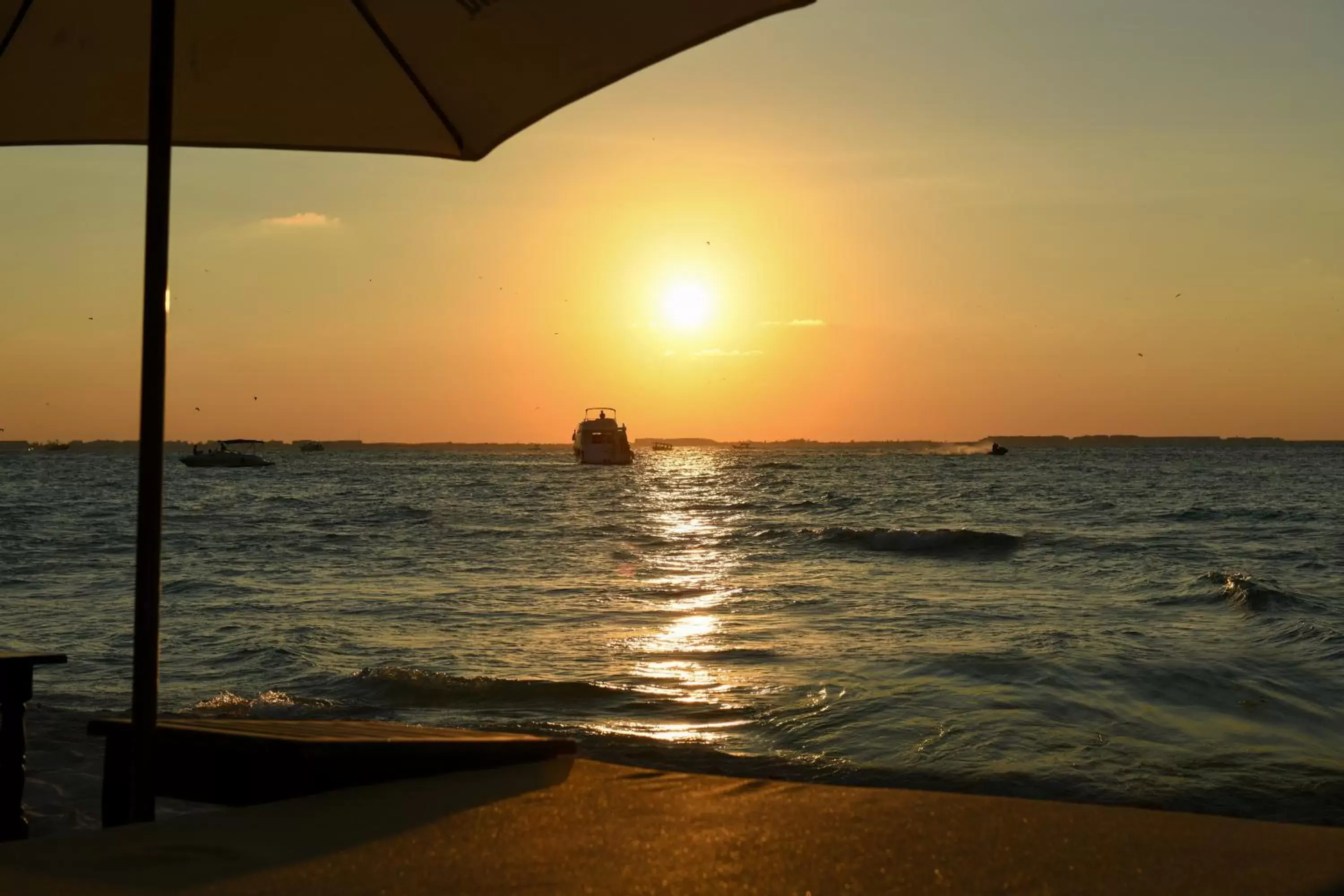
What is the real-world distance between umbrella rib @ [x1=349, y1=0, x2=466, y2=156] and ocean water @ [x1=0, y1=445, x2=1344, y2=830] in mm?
3811

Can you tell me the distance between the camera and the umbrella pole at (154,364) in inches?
123

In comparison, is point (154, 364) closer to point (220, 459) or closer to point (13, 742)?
point (13, 742)

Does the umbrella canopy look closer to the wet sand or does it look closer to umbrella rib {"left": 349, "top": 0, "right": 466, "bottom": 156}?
umbrella rib {"left": 349, "top": 0, "right": 466, "bottom": 156}

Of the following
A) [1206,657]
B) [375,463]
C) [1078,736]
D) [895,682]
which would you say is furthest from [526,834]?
[375,463]

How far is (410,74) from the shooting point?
3.45m

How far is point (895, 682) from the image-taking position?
936 cm

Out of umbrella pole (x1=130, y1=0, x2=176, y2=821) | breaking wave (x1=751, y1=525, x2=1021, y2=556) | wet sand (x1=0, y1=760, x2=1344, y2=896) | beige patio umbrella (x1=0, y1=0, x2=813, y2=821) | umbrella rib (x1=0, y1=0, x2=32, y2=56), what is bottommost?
breaking wave (x1=751, y1=525, x2=1021, y2=556)

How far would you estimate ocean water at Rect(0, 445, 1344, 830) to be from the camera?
714cm

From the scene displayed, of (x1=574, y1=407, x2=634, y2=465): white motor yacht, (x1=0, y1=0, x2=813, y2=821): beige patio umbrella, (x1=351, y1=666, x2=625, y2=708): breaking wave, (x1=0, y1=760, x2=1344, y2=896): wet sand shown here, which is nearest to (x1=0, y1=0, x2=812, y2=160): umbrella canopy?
(x1=0, y1=0, x2=813, y2=821): beige patio umbrella

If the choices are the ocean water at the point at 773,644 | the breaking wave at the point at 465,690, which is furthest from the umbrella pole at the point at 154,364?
the breaking wave at the point at 465,690

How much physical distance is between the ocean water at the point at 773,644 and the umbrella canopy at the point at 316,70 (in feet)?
11.0

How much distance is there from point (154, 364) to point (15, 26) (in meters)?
1.36

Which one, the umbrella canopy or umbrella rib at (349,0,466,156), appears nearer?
the umbrella canopy

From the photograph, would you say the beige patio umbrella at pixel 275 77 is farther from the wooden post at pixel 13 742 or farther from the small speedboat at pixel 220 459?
the small speedboat at pixel 220 459
